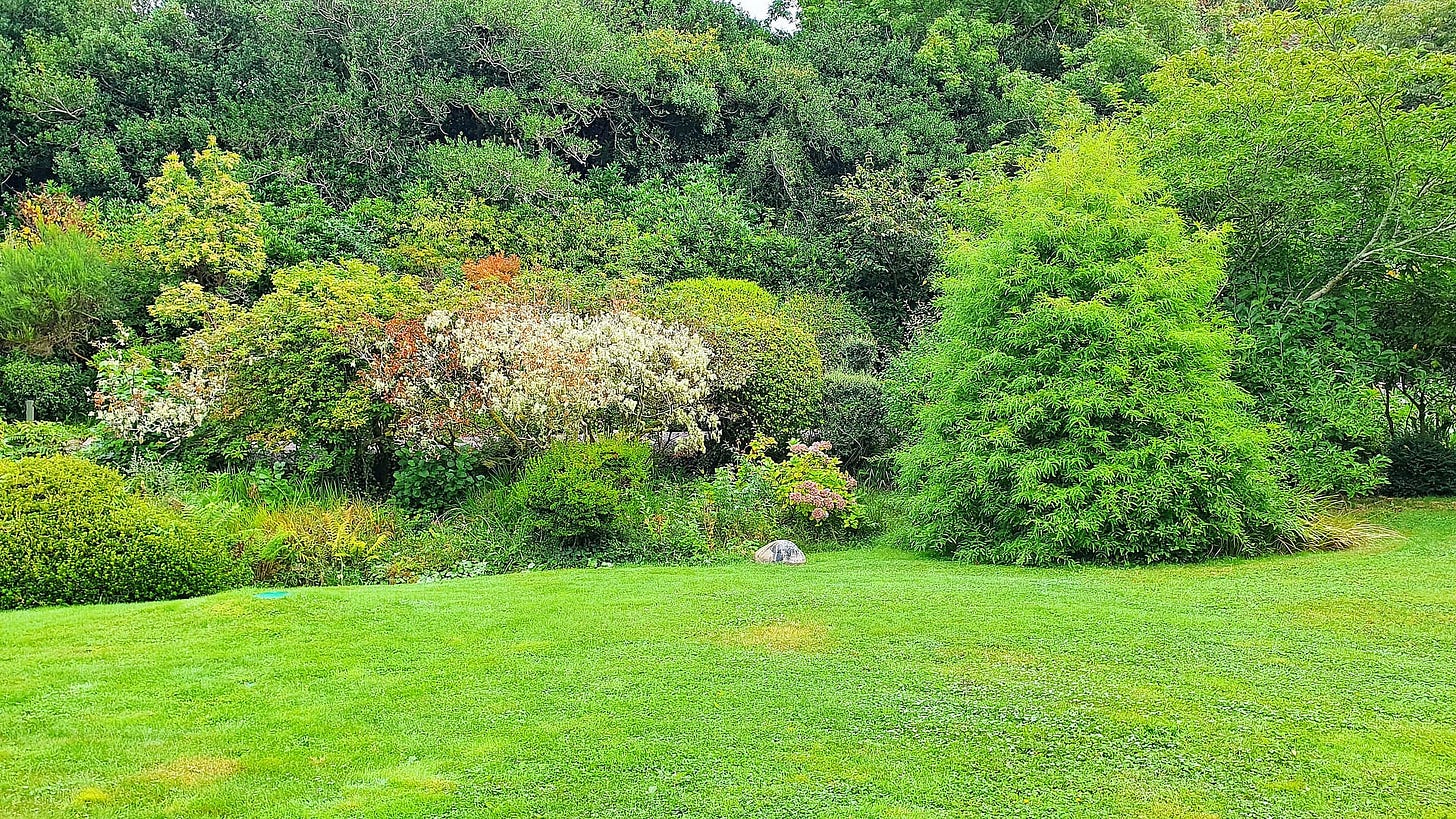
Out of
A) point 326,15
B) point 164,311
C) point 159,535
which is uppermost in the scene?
point 326,15

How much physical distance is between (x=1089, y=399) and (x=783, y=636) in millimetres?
4258

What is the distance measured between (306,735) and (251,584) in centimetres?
395

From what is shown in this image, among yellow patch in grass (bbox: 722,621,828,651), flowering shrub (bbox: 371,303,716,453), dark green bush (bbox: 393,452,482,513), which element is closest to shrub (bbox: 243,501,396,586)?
dark green bush (bbox: 393,452,482,513)

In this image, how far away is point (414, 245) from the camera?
589 inches

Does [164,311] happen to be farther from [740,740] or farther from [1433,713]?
[1433,713]

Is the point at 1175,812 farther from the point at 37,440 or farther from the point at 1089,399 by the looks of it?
the point at 37,440

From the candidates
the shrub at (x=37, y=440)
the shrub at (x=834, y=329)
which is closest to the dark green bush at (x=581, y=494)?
the shrub at (x=834, y=329)

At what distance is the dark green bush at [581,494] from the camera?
29.3ft

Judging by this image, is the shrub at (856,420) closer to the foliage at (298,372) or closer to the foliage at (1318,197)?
the foliage at (1318,197)

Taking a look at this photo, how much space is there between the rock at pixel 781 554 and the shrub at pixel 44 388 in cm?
937

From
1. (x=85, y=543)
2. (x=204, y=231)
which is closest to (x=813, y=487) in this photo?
(x=85, y=543)

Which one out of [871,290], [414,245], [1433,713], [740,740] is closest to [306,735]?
[740,740]

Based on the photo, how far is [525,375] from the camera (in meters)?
9.56

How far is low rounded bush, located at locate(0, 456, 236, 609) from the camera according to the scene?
21.1ft
